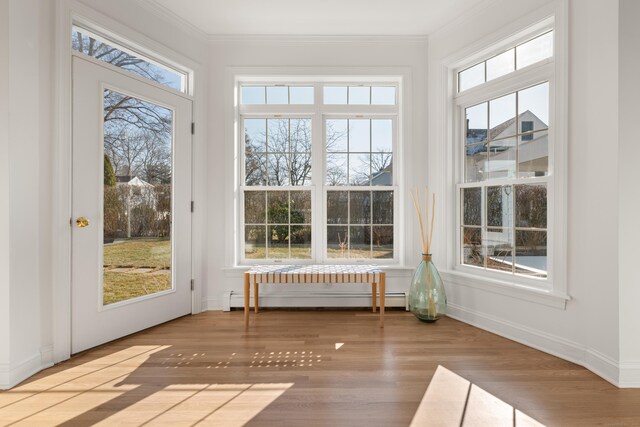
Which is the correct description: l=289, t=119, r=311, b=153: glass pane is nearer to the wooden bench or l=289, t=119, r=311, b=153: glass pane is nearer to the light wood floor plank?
the wooden bench

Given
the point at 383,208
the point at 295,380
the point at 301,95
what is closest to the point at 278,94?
the point at 301,95

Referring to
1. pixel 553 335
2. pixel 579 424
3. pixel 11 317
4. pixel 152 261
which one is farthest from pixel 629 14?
pixel 11 317

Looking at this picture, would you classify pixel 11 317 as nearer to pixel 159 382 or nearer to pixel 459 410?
pixel 159 382

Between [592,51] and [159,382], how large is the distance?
3556mm

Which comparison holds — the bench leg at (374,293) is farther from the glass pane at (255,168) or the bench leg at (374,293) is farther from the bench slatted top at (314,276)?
the glass pane at (255,168)

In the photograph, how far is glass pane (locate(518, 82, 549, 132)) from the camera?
2738 millimetres

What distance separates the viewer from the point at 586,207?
2381 millimetres

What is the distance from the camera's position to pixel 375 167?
3848mm

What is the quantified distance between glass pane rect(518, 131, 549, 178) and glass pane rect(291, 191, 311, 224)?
2067 mm

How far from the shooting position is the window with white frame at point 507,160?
2756 mm

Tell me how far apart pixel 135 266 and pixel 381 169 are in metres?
2.65

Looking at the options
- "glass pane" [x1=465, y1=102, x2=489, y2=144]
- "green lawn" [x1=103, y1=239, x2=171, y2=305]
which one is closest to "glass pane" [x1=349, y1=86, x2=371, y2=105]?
"glass pane" [x1=465, y1=102, x2=489, y2=144]

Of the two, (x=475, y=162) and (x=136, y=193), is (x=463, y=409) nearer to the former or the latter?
(x=475, y=162)

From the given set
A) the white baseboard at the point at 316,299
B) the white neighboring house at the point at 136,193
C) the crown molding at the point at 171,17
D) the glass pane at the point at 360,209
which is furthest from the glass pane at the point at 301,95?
the white baseboard at the point at 316,299
